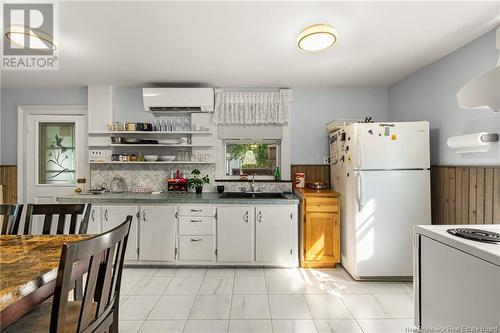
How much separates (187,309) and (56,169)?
3110mm

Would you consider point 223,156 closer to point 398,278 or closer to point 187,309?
point 187,309

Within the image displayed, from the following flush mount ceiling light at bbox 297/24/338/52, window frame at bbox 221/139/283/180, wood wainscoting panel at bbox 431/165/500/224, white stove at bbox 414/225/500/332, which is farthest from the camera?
window frame at bbox 221/139/283/180

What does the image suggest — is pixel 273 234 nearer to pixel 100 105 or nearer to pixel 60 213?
pixel 60 213

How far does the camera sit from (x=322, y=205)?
317 centimetres

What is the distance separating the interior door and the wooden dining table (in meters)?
2.54

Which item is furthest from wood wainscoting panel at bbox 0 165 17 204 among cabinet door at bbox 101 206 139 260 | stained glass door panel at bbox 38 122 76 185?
cabinet door at bbox 101 206 139 260

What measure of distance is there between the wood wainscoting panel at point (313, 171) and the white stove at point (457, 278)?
2.17 metres

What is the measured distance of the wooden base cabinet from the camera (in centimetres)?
317

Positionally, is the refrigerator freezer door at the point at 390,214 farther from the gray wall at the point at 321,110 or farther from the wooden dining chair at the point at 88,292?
the wooden dining chair at the point at 88,292

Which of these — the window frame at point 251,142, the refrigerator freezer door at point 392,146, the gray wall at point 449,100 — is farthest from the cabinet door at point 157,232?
the gray wall at point 449,100

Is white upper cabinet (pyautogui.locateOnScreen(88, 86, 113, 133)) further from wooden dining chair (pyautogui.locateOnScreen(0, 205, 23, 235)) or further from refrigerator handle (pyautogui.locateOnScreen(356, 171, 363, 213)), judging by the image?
refrigerator handle (pyautogui.locateOnScreen(356, 171, 363, 213))

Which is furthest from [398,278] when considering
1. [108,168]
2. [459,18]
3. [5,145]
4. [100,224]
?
[5,145]

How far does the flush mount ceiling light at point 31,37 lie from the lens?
2.11 m

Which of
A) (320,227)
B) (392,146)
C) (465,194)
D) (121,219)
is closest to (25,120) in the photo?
(121,219)
